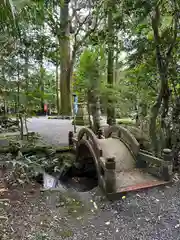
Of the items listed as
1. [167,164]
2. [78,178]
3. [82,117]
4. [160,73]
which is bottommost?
[78,178]

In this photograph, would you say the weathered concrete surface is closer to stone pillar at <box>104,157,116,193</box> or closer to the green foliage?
the green foliage

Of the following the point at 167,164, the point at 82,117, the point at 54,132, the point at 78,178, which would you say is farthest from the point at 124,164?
the point at 82,117

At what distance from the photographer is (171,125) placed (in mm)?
3320

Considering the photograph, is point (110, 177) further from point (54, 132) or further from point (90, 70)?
point (54, 132)

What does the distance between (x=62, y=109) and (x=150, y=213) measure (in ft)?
31.4

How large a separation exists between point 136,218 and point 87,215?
0.53 m

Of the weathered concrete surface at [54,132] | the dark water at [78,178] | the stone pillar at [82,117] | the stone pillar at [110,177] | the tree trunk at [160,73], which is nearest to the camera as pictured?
the stone pillar at [110,177]

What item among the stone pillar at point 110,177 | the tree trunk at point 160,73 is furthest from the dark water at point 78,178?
the tree trunk at point 160,73

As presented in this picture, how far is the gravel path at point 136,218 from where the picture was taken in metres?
1.91

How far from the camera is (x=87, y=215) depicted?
226 cm

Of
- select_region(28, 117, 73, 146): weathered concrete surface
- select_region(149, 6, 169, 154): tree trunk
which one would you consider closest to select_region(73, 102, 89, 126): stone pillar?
select_region(28, 117, 73, 146): weathered concrete surface

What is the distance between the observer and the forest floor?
190 centimetres

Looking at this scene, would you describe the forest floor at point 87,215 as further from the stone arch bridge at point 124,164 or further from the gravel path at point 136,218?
the stone arch bridge at point 124,164

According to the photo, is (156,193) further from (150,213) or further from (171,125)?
(171,125)
